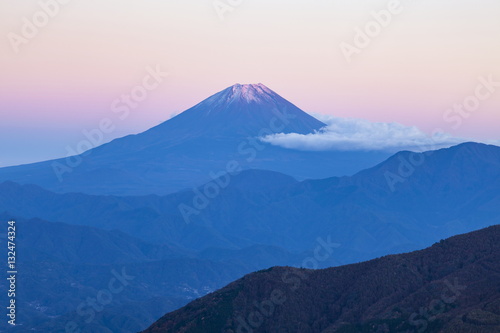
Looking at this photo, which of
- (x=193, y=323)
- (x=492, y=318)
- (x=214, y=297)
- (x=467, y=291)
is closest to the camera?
(x=492, y=318)

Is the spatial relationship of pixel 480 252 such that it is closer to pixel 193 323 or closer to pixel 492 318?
pixel 492 318

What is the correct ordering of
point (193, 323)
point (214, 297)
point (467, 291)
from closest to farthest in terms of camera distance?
point (467, 291)
point (193, 323)
point (214, 297)

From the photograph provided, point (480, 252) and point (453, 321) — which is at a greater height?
point (480, 252)

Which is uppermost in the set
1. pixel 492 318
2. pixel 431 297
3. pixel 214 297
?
pixel 214 297

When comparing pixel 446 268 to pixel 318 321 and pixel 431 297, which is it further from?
pixel 318 321

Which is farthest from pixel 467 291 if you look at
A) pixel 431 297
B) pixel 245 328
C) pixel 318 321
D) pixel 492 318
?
pixel 245 328

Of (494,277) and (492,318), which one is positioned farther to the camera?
(494,277)

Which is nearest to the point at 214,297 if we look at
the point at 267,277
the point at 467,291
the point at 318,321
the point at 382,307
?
the point at 267,277
